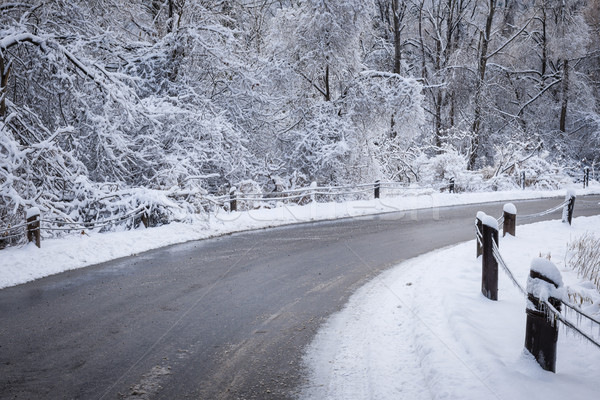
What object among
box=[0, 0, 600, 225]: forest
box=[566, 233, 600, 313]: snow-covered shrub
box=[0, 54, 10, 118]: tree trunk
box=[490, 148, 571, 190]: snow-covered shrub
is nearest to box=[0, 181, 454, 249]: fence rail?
box=[0, 0, 600, 225]: forest

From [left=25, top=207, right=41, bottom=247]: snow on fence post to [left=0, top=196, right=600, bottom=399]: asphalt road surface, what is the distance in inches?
61.4

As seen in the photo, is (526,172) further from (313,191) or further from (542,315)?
(542,315)

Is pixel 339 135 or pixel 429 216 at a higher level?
pixel 339 135

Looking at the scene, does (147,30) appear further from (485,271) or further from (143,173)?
(485,271)

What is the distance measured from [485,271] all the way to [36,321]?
243 inches

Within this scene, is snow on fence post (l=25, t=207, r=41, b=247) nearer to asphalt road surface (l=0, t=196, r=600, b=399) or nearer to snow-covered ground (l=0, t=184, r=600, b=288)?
snow-covered ground (l=0, t=184, r=600, b=288)

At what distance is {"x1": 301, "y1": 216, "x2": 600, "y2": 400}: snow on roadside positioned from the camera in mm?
3627

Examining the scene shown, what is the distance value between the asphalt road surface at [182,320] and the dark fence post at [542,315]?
7.34ft

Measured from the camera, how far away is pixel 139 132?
14625 mm

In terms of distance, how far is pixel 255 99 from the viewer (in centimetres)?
1928

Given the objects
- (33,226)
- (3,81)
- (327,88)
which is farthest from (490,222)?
(327,88)

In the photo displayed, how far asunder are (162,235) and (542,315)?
962 cm

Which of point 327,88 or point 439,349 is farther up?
point 327,88

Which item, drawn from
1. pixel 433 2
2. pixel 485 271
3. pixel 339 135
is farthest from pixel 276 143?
pixel 433 2
